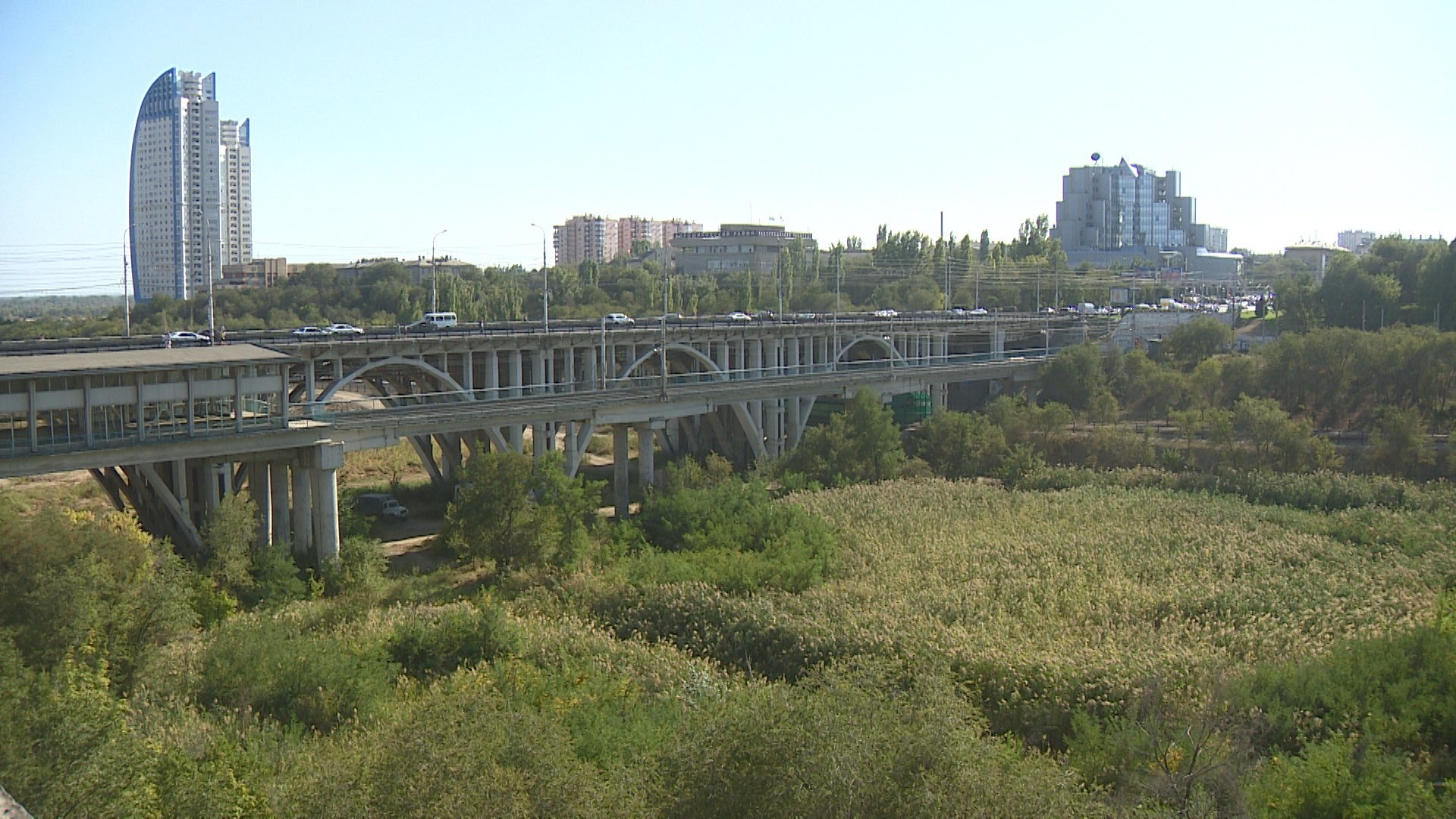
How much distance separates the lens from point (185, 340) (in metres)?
31.4

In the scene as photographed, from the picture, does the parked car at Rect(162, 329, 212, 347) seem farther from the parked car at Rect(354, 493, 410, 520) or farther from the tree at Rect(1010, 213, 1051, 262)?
the tree at Rect(1010, 213, 1051, 262)

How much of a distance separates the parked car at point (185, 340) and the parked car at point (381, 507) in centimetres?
628

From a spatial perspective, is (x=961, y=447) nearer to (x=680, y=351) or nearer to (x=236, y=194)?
(x=680, y=351)

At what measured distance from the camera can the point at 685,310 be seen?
71.7 metres

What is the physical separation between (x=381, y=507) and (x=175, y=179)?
69.6 metres

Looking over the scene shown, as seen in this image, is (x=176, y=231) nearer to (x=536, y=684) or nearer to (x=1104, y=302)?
(x=1104, y=302)

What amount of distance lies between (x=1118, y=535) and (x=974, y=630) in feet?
31.0

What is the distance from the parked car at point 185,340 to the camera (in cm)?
2908

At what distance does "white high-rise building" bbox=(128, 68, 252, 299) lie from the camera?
86.9 metres

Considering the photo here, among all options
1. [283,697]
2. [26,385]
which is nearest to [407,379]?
[26,385]

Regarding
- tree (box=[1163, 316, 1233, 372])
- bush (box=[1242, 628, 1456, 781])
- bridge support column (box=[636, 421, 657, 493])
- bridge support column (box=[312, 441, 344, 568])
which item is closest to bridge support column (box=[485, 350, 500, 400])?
bridge support column (box=[636, 421, 657, 493])

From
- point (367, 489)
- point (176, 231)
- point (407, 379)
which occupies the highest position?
point (176, 231)

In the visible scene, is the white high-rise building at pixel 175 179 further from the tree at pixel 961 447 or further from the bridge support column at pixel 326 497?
the bridge support column at pixel 326 497

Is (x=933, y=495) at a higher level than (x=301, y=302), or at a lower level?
lower
